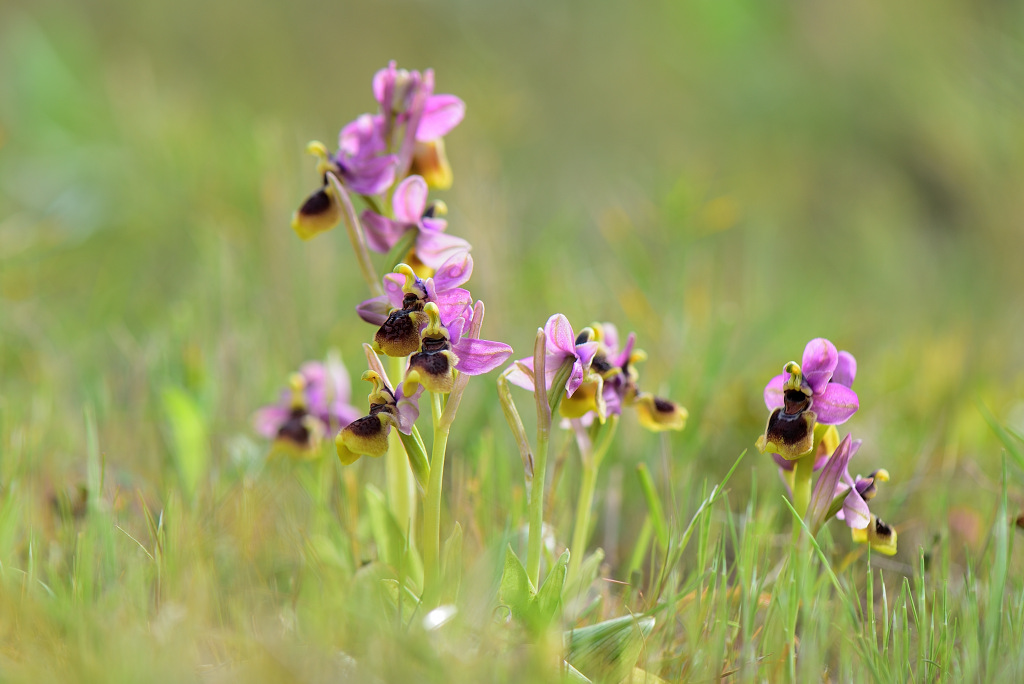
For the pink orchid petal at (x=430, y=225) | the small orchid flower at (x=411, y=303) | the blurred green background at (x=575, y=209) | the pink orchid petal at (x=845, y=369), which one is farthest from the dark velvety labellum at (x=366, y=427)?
the pink orchid petal at (x=845, y=369)

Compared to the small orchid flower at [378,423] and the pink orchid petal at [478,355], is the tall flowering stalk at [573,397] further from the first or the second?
the small orchid flower at [378,423]

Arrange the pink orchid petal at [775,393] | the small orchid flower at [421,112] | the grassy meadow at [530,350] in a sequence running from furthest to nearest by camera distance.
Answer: the small orchid flower at [421,112] → the pink orchid petal at [775,393] → the grassy meadow at [530,350]

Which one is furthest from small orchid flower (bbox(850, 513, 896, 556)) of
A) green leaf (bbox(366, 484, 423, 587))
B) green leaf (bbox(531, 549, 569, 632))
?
green leaf (bbox(366, 484, 423, 587))

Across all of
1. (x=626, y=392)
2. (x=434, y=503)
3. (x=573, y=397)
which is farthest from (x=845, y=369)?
(x=434, y=503)

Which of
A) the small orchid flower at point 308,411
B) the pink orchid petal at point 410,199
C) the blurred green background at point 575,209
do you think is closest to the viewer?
the pink orchid petal at point 410,199

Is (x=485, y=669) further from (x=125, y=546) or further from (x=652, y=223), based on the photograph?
(x=652, y=223)

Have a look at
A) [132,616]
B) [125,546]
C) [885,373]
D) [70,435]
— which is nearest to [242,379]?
[70,435]
